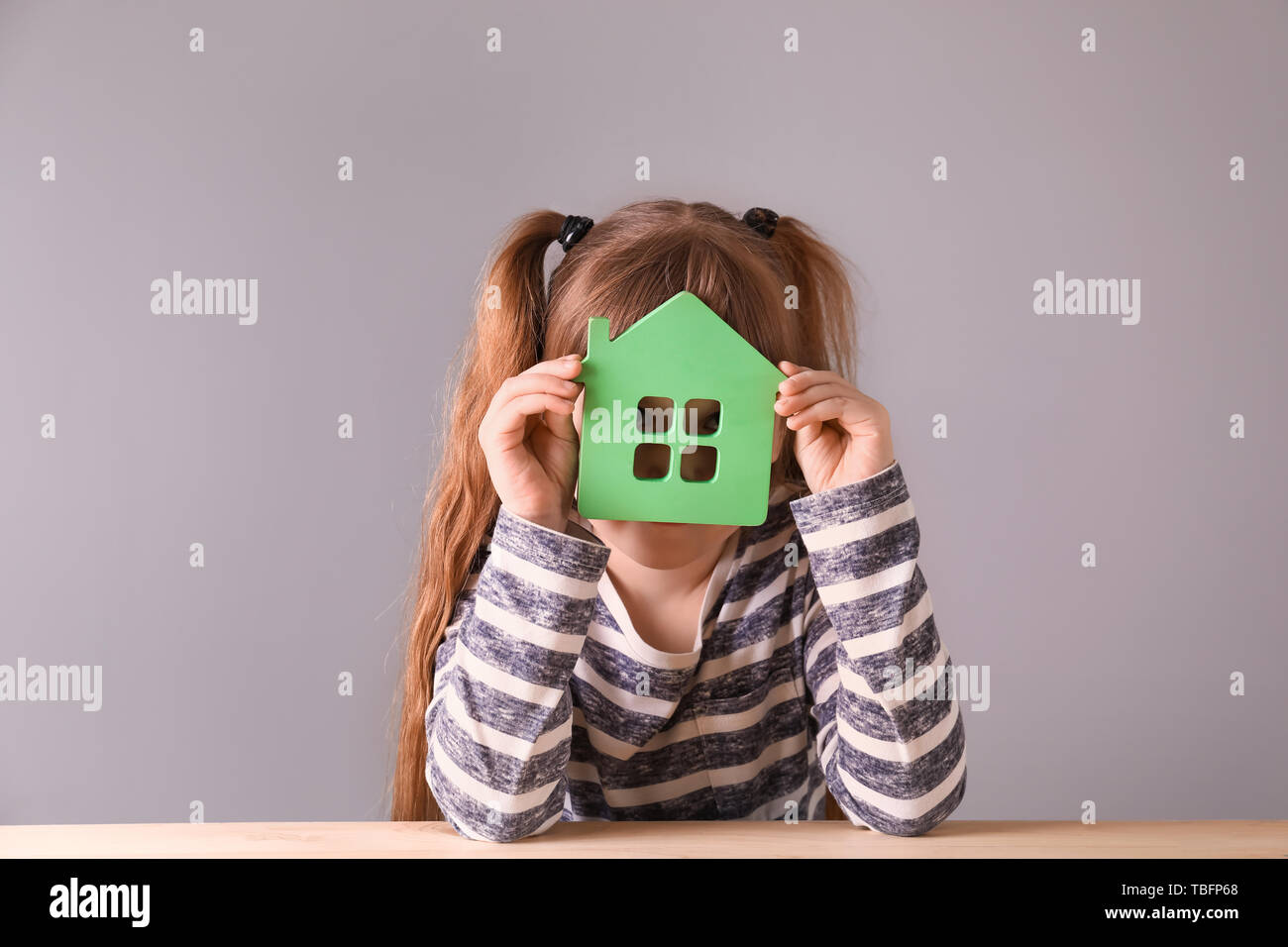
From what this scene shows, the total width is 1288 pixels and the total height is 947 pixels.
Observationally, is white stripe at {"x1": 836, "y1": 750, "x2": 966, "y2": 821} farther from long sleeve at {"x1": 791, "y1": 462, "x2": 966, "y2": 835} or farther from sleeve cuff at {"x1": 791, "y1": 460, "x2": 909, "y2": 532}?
sleeve cuff at {"x1": 791, "y1": 460, "x2": 909, "y2": 532}

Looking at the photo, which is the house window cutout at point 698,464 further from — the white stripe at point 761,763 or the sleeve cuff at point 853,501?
the white stripe at point 761,763

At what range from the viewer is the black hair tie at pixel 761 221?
0.84 m

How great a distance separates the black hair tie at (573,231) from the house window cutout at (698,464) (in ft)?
0.73

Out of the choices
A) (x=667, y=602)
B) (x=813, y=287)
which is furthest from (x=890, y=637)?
(x=813, y=287)

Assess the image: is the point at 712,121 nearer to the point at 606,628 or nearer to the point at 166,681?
the point at 606,628

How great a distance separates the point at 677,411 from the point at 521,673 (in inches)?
7.7

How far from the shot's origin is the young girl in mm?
606

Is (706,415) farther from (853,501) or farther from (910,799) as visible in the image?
(910,799)

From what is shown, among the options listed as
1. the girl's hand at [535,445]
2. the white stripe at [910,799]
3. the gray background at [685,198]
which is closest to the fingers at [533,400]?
the girl's hand at [535,445]

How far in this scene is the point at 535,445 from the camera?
2.23 ft

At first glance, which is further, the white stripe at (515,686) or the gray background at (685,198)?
the gray background at (685,198)

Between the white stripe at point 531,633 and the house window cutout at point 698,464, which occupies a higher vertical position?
the house window cutout at point 698,464

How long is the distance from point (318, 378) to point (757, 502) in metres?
0.93
